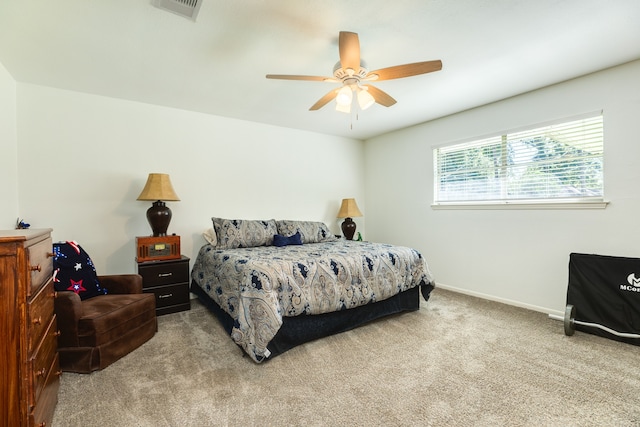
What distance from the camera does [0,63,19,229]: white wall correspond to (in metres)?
2.48

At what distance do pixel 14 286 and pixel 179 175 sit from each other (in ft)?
8.83

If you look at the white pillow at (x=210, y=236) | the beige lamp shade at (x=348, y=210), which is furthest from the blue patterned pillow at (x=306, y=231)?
the white pillow at (x=210, y=236)

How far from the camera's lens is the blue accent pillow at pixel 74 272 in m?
2.38

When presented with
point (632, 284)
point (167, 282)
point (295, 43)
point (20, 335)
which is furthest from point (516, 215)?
point (20, 335)

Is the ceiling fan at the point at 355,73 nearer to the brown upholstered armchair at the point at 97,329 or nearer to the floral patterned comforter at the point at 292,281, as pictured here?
the floral patterned comforter at the point at 292,281

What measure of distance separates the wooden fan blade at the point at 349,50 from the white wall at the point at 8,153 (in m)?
2.92

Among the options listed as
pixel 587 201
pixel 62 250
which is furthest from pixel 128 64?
pixel 587 201

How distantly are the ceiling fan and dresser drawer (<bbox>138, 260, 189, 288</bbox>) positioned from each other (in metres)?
2.24

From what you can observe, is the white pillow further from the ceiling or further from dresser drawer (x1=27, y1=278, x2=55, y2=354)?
dresser drawer (x1=27, y1=278, x2=55, y2=354)

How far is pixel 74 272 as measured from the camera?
2.44m

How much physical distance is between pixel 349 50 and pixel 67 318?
8.72 feet

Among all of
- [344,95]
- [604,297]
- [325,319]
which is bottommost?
[325,319]

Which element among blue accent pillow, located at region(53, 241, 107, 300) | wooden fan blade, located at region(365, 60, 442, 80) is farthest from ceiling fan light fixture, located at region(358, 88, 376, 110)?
blue accent pillow, located at region(53, 241, 107, 300)

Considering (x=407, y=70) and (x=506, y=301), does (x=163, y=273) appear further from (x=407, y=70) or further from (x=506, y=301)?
(x=506, y=301)
